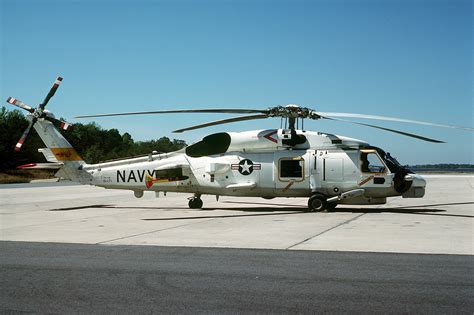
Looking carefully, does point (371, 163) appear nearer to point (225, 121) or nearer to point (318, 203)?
point (318, 203)

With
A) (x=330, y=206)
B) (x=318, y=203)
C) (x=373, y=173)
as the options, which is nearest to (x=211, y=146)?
(x=318, y=203)

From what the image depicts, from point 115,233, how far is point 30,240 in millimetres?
2044

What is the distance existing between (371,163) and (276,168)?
11.3 ft

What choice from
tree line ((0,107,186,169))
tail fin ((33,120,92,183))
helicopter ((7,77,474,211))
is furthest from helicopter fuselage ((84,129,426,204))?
tree line ((0,107,186,169))

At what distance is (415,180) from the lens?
1847cm

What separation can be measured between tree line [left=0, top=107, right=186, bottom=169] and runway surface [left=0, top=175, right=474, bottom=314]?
60.0m

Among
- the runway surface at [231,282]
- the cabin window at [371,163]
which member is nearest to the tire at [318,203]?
the cabin window at [371,163]

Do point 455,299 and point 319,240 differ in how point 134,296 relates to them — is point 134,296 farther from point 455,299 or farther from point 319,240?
point 319,240

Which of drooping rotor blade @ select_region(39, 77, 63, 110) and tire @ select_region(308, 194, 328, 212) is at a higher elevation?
drooping rotor blade @ select_region(39, 77, 63, 110)

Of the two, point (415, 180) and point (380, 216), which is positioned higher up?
point (415, 180)

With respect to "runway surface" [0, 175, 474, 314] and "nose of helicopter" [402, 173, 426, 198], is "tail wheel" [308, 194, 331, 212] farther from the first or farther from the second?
"runway surface" [0, 175, 474, 314]

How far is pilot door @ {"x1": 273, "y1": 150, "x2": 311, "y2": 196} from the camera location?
19.0 m

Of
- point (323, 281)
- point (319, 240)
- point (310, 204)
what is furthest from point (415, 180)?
point (323, 281)

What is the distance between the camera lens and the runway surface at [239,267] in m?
6.11
